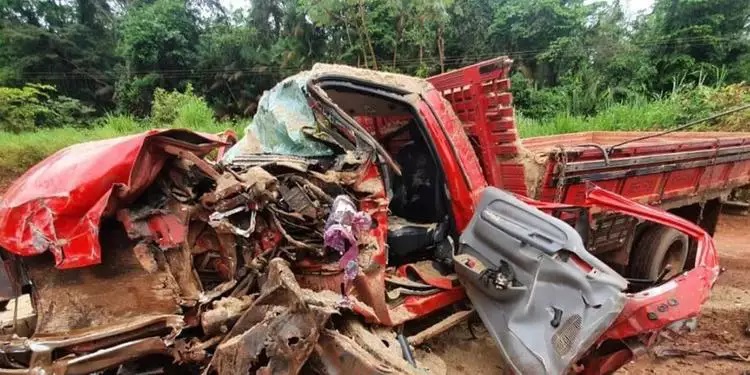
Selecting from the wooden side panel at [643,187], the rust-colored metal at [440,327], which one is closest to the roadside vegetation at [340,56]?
the wooden side panel at [643,187]

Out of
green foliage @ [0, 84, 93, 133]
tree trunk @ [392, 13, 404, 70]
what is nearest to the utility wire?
tree trunk @ [392, 13, 404, 70]

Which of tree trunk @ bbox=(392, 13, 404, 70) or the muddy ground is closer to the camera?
the muddy ground

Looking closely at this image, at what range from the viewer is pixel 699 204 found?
218 inches

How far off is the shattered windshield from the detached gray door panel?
44.9 inches

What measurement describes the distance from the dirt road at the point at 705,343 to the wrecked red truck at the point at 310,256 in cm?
22

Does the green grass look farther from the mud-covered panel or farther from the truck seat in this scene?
the mud-covered panel

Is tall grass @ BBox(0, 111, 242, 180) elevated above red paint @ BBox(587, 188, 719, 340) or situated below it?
above

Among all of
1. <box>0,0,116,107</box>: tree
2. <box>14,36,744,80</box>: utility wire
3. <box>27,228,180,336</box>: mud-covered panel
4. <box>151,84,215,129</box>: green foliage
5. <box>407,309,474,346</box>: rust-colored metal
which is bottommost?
<box>407,309,474,346</box>: rust-colored metal

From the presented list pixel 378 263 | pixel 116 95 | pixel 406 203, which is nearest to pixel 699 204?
pixel 406 203

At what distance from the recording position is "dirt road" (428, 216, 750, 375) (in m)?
3.05

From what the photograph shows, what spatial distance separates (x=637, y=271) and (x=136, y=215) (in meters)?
4.54

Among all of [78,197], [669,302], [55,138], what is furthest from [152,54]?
[669,302]

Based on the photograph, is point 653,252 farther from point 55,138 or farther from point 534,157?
point 55,138

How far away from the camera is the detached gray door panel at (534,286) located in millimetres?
2467
